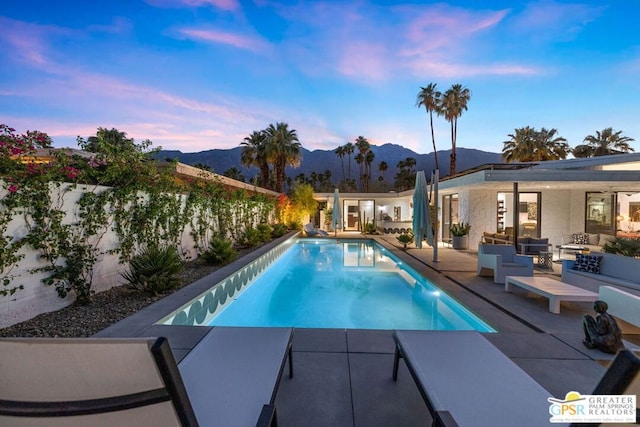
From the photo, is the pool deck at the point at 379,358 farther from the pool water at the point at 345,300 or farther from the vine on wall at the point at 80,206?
the vine on wall at the point at 80,206

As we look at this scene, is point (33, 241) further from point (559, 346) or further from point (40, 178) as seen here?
point (559, 346)

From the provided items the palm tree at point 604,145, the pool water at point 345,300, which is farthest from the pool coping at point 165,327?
the palm tree at point 604,145

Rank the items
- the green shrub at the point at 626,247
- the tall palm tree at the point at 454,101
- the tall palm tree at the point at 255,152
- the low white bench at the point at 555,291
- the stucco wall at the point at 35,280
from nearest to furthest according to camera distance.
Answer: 1. the stucco wall at the point at 35,280
2. the low white bench at the point at 555,291
3. the green shrub at the point at 626,247
4. the tall palm tree at the point at 255,152
5. the tall palm tree at the point at 454,101

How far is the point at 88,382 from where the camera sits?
45.4 inches

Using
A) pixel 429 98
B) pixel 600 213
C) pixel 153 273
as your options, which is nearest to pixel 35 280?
pixel 153 273

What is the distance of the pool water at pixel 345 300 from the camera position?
16.1 feet

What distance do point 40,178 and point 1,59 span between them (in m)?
8.25

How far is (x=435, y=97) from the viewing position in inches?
1027

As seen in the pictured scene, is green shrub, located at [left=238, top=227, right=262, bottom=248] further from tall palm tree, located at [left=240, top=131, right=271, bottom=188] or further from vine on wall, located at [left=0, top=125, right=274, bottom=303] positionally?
tall palm tree, located at [left=240, top=131, right=271, bottom=188]

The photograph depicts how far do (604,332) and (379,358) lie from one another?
2.41m

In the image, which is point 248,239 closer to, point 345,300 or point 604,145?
point 345,300

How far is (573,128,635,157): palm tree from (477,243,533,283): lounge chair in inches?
1137

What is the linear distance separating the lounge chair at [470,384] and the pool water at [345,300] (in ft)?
6.67

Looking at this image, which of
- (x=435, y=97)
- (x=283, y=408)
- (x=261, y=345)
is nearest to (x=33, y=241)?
(x=261, y=345)
